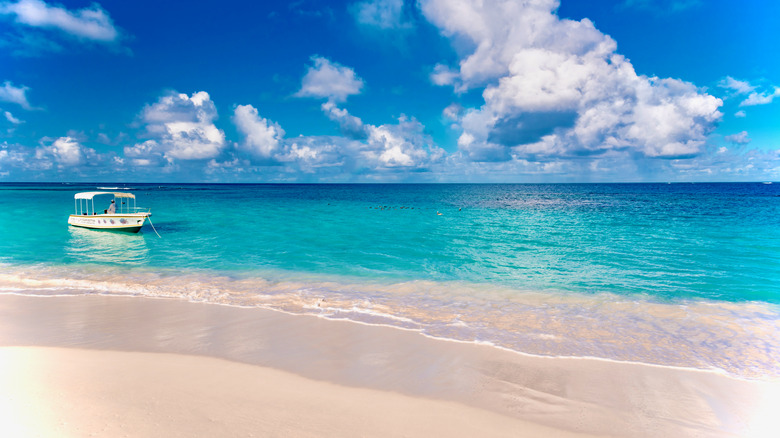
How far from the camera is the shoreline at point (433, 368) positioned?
695 centimetres

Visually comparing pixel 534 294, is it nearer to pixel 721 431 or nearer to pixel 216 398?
pixel 721 431

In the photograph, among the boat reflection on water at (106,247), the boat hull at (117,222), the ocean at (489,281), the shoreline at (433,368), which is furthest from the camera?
→ the boat hull at (117,222)

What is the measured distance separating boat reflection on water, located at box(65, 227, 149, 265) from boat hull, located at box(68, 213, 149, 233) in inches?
20.2

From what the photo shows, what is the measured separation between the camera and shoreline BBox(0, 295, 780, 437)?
695 centimetres

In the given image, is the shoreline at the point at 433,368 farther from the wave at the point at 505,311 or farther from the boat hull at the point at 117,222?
the boat hull at the point at 117,222

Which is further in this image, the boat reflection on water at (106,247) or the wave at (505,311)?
the boat reflection on water at (106,247)

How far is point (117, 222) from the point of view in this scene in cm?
3525

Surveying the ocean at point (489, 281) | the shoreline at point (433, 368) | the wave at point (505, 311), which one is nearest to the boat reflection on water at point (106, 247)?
the ocean at point (489, 281)

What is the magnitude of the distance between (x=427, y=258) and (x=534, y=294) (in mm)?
8798

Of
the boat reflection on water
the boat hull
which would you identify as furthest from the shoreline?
the boat hull

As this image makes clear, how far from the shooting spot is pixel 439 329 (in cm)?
1121

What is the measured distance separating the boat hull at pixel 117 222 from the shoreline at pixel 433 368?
24711 mm

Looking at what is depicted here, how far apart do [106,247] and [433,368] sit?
1130 inches

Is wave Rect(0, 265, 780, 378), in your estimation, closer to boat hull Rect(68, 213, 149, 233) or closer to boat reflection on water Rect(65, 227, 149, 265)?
boat reflection on water Rect(65, 227, 149, 265)
